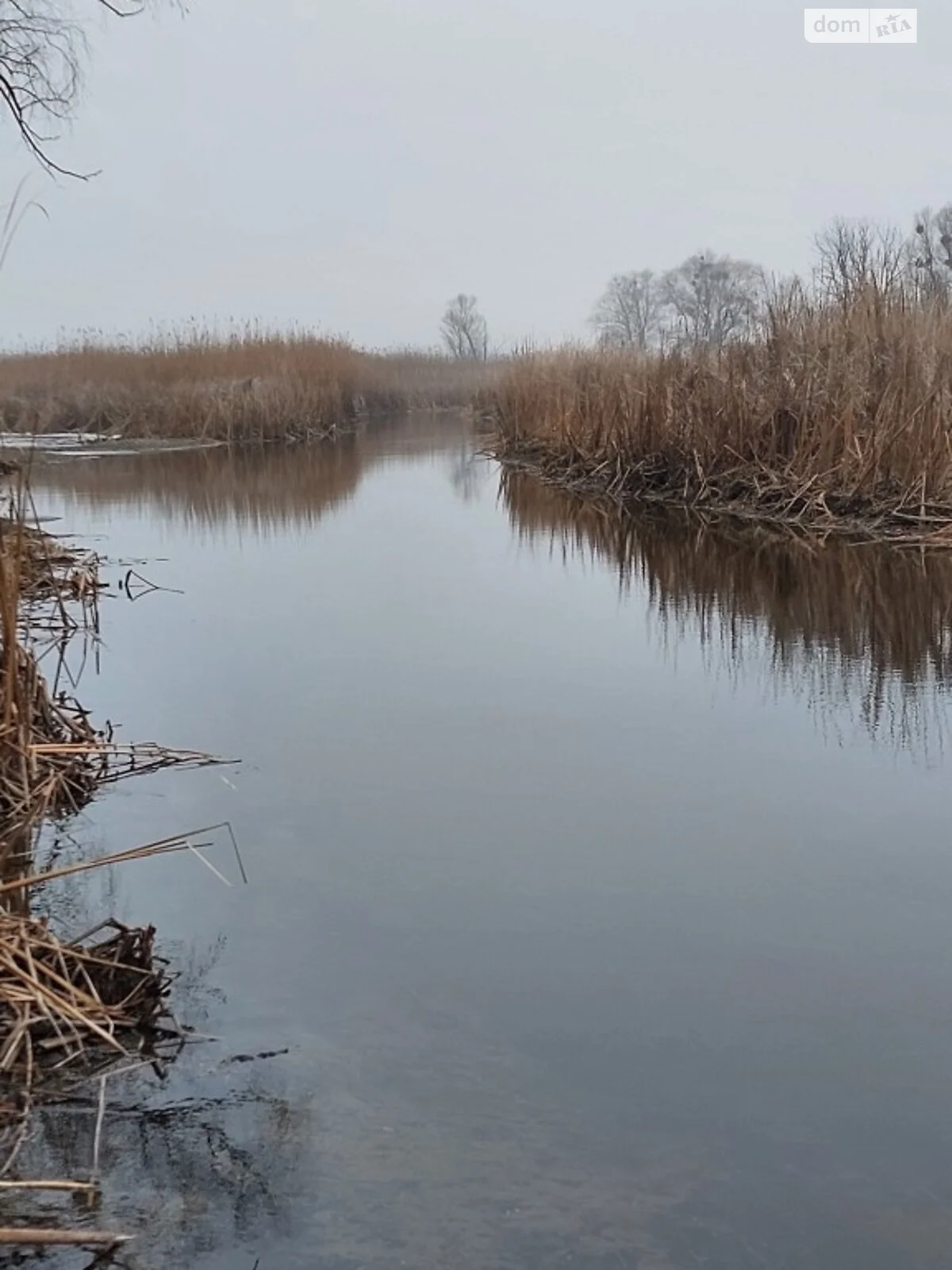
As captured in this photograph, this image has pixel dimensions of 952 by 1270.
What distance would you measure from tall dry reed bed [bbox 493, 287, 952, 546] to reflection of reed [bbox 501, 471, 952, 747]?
579mm

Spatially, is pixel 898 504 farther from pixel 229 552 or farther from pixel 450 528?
pixel 229 552

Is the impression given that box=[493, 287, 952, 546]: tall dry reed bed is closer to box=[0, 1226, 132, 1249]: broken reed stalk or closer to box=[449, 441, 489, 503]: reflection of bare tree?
box=[449, 441, 489, 503]: reflection of bare tree

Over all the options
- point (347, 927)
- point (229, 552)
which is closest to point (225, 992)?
point (347, 927)

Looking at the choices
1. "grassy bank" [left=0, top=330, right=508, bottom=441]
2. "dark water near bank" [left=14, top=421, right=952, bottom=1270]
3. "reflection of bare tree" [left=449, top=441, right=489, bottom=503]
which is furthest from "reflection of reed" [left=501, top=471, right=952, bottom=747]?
"grassy bank" [left=0, top=330, right=508, bottom=441]

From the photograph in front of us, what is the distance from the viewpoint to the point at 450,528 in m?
9.55

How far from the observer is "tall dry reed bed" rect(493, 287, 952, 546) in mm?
7719

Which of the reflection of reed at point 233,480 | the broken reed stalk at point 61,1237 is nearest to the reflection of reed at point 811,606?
Answer: the broken reed stalk at point 61,1237

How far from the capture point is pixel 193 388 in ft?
64.2

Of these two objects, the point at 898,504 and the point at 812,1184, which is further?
the point at 898,504

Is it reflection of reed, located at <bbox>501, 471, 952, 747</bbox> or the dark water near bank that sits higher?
reflection of reed, located at <bbox>501, 471, 952, 747</bbox>

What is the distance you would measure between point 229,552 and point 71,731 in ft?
15.8

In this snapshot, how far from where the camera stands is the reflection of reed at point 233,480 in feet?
35.0

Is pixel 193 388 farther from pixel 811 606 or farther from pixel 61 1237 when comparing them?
pixel 61 1237

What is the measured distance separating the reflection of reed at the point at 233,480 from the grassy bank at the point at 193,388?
1.01 meters
